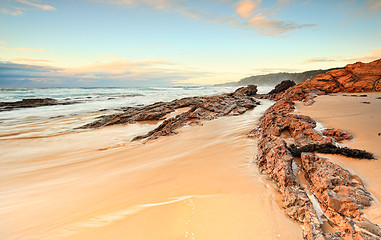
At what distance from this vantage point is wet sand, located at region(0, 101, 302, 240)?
180 centimetres

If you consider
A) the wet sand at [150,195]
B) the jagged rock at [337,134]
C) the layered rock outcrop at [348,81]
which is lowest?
the wet sand at [150,195]

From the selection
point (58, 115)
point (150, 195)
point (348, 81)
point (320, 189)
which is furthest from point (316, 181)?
point (58, 115)

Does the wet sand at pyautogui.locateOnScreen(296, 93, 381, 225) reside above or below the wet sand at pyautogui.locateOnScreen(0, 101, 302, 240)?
above

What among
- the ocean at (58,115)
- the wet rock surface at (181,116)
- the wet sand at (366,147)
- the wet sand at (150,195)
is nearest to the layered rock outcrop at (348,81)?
the wet rock surface at (181,116)

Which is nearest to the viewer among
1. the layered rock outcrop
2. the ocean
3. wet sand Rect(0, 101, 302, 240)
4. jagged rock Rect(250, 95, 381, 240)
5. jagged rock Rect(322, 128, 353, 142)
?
jagged rock Rect(250, 95, 381, 240)

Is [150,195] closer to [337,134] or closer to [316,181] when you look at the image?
[316,181]

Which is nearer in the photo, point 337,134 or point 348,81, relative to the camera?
point 337,134

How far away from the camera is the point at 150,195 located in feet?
8.21

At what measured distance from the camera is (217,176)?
2.78 m

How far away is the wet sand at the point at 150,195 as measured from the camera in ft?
5.92

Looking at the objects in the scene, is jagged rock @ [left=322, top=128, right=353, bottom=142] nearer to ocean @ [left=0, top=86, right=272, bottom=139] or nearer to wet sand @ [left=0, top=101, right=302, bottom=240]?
wet sand @ [left=0, top=101, right=302, bottom=240]

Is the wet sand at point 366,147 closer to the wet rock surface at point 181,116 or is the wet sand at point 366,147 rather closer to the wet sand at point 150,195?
the wet sand at point 150,195

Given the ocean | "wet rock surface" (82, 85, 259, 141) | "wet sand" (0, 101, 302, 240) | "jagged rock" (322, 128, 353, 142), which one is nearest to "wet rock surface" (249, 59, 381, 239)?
"jagged rock" (322, 128, 353, 142)

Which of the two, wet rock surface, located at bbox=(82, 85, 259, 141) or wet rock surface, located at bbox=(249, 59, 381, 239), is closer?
wet rock surface, located at bbox=(249, 59, 381, 239)
